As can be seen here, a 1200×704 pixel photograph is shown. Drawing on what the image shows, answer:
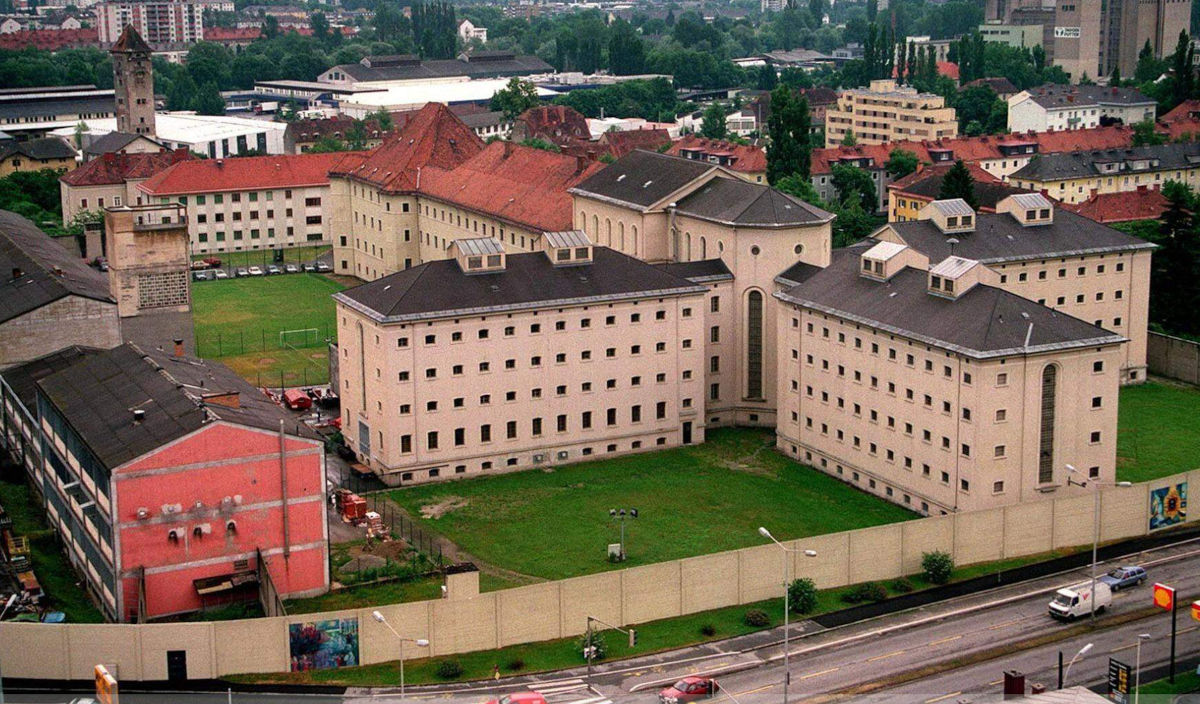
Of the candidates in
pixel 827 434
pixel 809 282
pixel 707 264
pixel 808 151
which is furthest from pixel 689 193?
pixel 808 151

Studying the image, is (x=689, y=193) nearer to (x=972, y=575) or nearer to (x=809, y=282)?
(x=809, y=282)

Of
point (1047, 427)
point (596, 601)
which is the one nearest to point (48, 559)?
point (596, 601)

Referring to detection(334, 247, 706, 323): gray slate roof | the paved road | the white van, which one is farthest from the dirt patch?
the white van

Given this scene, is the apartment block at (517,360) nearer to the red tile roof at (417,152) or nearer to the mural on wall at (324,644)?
the mural on wall at (324,644)

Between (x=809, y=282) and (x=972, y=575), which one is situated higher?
(x=809, y=282)

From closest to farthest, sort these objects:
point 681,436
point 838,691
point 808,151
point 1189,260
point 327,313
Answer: point 838,691
point 681,436
point 1189,260
point 327,313
point 808,151

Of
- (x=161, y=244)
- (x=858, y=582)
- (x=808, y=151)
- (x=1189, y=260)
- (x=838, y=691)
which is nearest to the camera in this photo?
(x=838, y=691)
